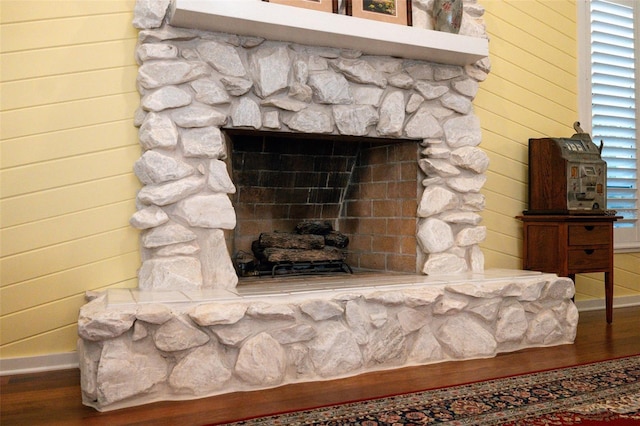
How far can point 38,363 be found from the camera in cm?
282

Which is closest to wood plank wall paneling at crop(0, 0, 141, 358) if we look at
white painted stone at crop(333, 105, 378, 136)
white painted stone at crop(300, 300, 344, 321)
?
white painted stone at crop(300, 300, 344, 321)

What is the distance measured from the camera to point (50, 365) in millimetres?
2840

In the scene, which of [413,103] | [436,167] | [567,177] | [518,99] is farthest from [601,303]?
[413,103]

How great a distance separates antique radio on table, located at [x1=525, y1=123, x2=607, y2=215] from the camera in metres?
3.84

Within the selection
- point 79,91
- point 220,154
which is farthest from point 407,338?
point 79,91

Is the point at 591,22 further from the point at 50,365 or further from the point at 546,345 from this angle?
the point at 50,365

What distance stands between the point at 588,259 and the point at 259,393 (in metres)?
2.45

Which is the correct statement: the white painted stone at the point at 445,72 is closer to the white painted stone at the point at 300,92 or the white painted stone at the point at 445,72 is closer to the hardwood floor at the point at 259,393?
the white painted stone at the point at 300,92

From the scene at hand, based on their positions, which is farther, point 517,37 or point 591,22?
point 591,22

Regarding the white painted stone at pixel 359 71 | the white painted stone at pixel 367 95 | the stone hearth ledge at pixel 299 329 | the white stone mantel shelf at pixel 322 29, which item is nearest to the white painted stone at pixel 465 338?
the stone hearth ledge at pixel 299 329

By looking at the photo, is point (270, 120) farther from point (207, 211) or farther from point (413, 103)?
point (413, 103)

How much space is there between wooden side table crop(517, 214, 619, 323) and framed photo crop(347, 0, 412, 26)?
1.57m

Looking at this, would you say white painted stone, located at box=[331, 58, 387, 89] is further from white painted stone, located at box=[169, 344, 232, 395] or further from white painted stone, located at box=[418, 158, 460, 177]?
white painted stone, located at box=[169, 344, 232, 395]

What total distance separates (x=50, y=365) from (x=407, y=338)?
5.54 feet
